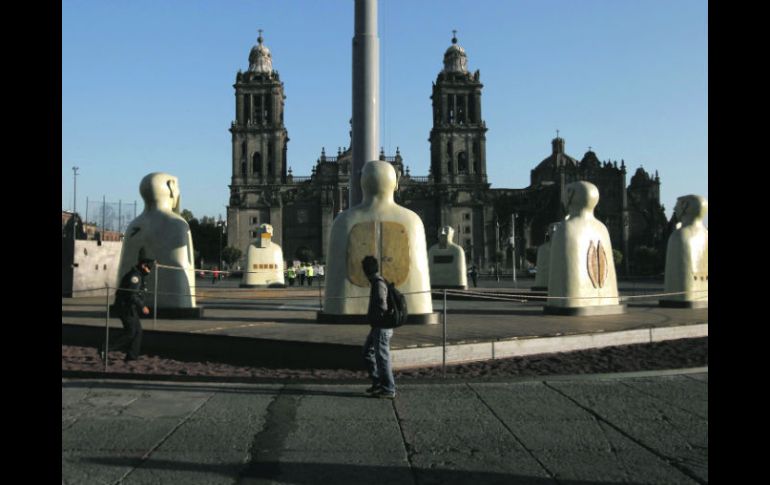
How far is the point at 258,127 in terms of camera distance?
84625 mm

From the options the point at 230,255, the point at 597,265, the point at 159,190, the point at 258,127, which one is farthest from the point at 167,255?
the point at 258,127

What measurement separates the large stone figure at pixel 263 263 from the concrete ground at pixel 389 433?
2380 cm

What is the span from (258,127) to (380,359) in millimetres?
80238

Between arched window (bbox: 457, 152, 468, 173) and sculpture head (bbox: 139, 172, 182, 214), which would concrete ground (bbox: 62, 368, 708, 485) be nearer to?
sculpture head (bbox: 139, 172, 182, 214)

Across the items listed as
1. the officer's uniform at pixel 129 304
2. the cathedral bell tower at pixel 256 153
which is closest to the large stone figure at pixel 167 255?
the officer's uniform at pixel 129 304

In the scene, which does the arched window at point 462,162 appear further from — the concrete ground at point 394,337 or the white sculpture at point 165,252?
the white sculpture at point 165,252

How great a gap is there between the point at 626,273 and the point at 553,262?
5626 cm

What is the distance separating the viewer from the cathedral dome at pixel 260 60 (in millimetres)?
86250

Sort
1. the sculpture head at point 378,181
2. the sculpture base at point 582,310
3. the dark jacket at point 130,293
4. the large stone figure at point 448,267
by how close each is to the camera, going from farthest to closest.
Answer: the large stone figure at point 448,267 < the sculpture base at point 582,310 < the sculpture head at point 378,181 < the dark jacket at point 130,293

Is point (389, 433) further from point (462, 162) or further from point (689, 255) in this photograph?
point (462, 162)

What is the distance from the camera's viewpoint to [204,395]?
23.9 feet

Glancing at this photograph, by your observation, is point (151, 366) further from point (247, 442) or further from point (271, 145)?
point (271, 145)
